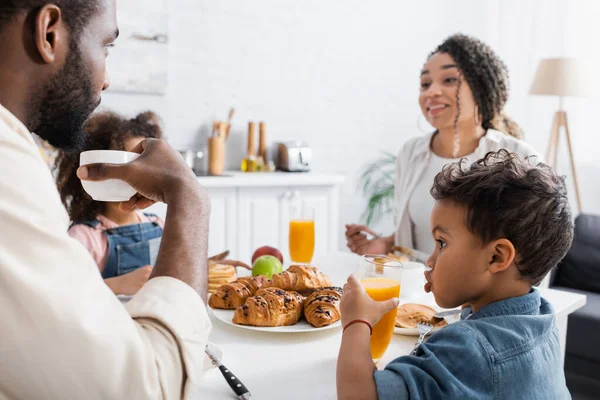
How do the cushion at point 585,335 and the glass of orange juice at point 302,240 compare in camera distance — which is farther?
the cushion at point 585,335

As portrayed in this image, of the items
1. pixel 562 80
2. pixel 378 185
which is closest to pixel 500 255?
pixel 562 80

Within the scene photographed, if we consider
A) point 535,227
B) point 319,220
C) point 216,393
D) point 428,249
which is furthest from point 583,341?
point 216,393

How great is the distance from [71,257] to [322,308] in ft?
2.36

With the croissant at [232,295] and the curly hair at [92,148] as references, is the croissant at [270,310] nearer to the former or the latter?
the croissant at [232,295]

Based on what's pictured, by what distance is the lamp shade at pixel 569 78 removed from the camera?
13.3 ft

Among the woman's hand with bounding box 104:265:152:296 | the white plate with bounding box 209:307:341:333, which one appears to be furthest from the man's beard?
the woman's hand with bounding box 104:265:152:296

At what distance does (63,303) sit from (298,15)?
4141 mm

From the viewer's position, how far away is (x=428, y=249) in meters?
2.51

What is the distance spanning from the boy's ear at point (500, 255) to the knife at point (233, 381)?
49 cm

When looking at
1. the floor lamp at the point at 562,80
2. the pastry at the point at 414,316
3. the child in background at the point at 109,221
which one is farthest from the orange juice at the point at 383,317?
the floor lamp at the point at 562,80

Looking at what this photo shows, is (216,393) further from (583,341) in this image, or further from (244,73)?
(244,73)

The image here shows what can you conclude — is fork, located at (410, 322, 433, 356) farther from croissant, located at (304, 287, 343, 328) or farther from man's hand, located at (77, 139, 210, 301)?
man's hand, located at (77, 139, 210, 301)

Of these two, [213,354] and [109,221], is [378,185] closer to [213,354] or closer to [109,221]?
[109,221]

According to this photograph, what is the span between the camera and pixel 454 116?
2.45 m
